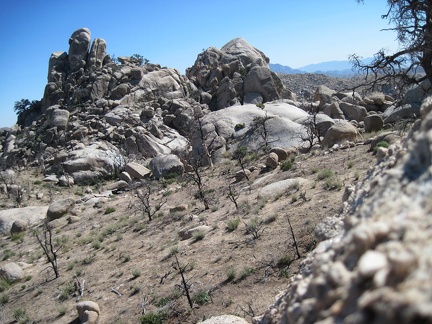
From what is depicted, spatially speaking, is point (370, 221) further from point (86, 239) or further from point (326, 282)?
point (86, 239)

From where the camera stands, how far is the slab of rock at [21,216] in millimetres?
19398

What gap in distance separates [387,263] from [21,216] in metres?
22.5

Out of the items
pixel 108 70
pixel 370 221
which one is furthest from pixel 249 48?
pixel 370 221

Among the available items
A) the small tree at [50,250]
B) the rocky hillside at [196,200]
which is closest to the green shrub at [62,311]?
the rocky hillside at [196,200]

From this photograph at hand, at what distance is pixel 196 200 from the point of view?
54.3ft

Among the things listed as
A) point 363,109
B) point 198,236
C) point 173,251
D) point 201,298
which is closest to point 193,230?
point 198,236

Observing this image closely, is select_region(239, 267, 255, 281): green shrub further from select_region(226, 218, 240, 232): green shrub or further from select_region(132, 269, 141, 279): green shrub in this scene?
select_region(132, 269, 141, 279): green shrub

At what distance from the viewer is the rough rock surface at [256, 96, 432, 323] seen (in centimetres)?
135

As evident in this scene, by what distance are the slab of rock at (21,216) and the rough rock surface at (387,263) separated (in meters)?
20.7

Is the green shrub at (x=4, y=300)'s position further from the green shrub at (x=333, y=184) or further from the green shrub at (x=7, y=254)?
the green shrub at (x=333, y=184)

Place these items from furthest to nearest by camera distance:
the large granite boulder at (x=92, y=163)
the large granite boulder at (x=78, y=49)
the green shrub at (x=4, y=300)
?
the large granite boulder at (x=78, y=49) → the large granite boulder at (x=92, y=163) → the green shrub at (x=4, y=300)

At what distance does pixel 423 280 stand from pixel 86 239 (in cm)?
1523

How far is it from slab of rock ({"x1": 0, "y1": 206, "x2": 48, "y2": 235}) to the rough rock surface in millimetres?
20662

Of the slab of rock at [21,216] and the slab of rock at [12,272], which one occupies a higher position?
the slab of rock at [21,216]
